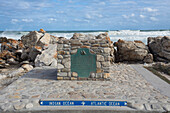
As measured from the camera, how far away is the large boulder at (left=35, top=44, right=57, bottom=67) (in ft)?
33.4

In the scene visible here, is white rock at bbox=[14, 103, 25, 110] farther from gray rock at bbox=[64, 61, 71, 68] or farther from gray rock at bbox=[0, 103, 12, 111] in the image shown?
gray rock at bbox=[64, 61, 71, 68]

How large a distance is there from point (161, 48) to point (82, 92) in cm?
982

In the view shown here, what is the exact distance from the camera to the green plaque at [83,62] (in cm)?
674

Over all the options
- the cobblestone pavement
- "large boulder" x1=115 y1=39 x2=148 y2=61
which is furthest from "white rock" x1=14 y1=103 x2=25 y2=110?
"large boulder" x1=115 y1=39 x2=148 y2=61

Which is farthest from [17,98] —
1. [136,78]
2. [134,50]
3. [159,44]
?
[159,44]

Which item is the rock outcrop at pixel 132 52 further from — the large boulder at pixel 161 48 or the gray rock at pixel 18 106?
the gray rock at pixel 18 106

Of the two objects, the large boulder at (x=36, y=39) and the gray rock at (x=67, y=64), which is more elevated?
the large boulder at (x=36, y=39)

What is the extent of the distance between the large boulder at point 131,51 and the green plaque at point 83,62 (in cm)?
696

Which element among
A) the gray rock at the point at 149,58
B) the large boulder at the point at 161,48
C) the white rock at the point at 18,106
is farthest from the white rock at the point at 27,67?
the large boulder at the point at 161,48

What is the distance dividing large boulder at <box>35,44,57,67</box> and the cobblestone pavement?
9.61 ft

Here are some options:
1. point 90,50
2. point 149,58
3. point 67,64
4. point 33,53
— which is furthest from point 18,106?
point 149,58

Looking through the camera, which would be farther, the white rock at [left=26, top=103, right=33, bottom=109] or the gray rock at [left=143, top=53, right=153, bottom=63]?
the gray rock at [left=143, top=53, right=153, bottom=63]

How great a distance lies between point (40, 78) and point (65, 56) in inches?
57.7

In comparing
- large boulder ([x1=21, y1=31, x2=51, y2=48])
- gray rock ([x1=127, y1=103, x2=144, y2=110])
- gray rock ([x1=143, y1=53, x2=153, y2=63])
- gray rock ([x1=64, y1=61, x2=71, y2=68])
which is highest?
large boulder ([x1=21, y1=31, x2=51, y2=48])
